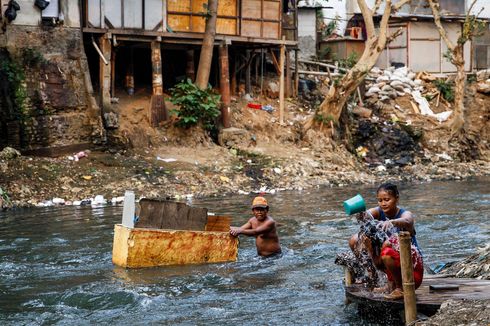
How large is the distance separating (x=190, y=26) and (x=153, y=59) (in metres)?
1.67

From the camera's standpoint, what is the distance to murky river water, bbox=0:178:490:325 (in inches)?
344

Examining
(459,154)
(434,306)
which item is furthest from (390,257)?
(459,154)

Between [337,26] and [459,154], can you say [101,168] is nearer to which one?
[459,154]

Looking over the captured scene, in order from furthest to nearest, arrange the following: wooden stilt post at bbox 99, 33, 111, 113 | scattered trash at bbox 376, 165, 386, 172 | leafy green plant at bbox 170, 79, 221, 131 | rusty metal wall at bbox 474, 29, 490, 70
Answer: rusty metal wall at bbox 474, 29, 490, 70, scattered trash at bbox 376, 165, 386, 172, leafy green plant at bbox 170, 79, 221, 131, wooden stilt post at bbox 99, 33, 111, 113

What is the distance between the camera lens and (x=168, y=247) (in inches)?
419

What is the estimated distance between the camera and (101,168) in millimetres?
19906

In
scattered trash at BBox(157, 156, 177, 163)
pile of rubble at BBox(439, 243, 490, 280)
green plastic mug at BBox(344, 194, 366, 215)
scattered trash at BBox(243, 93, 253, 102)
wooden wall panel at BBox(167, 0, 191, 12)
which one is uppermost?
wooden wall panel at BBox(167, 0, 191, 12)

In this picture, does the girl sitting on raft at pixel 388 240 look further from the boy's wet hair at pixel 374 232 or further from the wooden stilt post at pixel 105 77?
the wooden stilt post at pixel 105 77

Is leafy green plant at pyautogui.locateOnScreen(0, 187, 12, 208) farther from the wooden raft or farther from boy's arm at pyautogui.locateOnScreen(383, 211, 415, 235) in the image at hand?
boy's arm at pyautogui.locateOnScreen(383, 211, 415, 235)

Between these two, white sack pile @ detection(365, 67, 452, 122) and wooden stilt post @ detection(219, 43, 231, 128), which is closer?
wooden stilt post @ detection(219, 43, 231, 128)

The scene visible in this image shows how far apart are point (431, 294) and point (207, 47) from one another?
16.4 m

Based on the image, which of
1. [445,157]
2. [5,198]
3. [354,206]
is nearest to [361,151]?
[445,157]

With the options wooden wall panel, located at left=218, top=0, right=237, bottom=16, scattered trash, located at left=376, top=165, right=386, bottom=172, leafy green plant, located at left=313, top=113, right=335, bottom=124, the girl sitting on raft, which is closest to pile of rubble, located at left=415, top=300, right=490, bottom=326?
the girl sitting on raft

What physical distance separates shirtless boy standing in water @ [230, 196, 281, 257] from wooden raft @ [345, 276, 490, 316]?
3068mm
